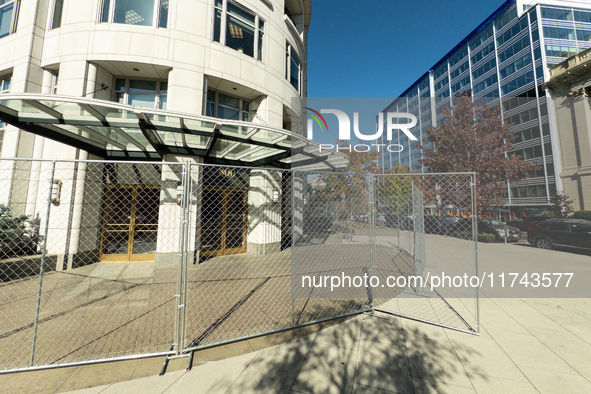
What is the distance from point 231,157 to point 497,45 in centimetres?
4879

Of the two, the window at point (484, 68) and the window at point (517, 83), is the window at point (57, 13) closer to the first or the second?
the window at point (517, 83)

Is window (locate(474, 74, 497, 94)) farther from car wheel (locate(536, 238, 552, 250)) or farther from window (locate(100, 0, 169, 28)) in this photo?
window (locate(100, 0, 169, 28))

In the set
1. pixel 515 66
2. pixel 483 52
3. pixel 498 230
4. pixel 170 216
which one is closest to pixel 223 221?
pixel 170 216

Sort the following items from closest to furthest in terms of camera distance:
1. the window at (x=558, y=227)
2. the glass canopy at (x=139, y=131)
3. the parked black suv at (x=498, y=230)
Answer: the glass canopy at (x=139, y=131)
the window at (x=558, y=227)
the parked black suv at (x=498, y=230)

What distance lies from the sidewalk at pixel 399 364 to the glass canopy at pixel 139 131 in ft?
16.1

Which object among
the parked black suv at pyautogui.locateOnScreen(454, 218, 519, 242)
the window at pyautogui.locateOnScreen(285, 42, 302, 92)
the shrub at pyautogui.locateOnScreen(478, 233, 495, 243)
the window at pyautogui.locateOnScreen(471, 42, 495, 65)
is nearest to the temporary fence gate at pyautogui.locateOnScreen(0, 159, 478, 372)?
the shrub at pyautogui.locateOnScreen(478, 233, 495, 243)

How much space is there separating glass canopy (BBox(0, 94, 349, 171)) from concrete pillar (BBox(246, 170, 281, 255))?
3.15ft

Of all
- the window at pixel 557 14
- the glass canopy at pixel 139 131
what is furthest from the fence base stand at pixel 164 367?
the window at pixel 557 14

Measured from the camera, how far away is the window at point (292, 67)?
1130 centimetres

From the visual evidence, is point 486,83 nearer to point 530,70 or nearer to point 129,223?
point 530,70

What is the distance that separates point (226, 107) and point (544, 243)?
670 inches

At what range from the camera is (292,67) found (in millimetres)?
12062

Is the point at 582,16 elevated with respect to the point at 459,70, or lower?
lower

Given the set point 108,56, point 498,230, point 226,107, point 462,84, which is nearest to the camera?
point 108,56
